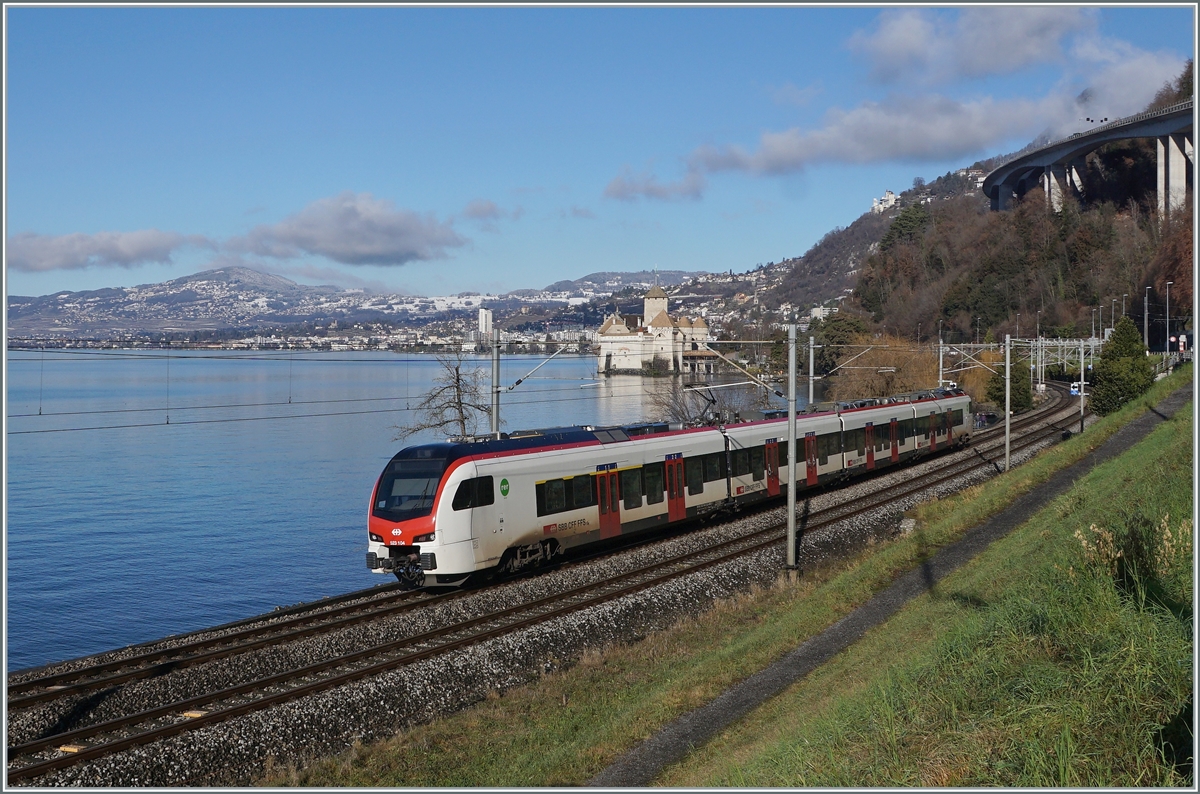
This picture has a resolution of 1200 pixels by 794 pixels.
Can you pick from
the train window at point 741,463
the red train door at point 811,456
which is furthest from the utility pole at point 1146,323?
the train window at point 741,463

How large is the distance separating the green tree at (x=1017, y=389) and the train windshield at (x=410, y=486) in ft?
163

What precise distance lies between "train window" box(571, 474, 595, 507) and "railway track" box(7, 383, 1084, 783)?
5.61 feet

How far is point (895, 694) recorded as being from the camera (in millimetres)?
8836

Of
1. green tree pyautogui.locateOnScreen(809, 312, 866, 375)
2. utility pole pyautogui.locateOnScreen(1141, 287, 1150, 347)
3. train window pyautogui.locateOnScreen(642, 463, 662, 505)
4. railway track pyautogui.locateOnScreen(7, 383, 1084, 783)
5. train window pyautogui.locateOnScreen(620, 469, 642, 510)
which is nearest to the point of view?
railway track pyautogui.locateOnScreen(7, 383, 1084, 783)

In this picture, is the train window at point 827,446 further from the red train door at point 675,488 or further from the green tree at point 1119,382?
the green tree at point 1119,382

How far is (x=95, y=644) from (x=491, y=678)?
14.8 metres

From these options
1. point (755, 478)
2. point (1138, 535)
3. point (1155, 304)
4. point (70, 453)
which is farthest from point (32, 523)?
point (1155, 304)

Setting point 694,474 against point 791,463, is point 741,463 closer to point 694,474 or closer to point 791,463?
point 694,474

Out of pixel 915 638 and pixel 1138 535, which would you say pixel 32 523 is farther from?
pixel 1138 535

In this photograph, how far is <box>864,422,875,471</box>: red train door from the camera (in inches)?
1324

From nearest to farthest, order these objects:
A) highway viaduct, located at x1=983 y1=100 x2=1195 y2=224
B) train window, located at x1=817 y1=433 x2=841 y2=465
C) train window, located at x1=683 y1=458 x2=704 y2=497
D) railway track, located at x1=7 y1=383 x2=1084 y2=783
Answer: railway track, located at x1=7 y1=383 x2=1084 y2=783, train window, located at x1=683 y1=458 x2=704 y2=497, train window, located at x1=817 y1=433 x2=841 y2=465, highway viaduct, located at x1=983 y1=100 x2=1195 y2=224

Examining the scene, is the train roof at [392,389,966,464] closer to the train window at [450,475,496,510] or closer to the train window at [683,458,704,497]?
the train window at [450,475,496,510]

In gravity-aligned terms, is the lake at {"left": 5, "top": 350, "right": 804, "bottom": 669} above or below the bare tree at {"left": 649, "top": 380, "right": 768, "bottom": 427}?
below

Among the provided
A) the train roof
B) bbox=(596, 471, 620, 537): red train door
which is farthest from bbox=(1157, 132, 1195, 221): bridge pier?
bbox=(596, 471, 620, 537): red train door
